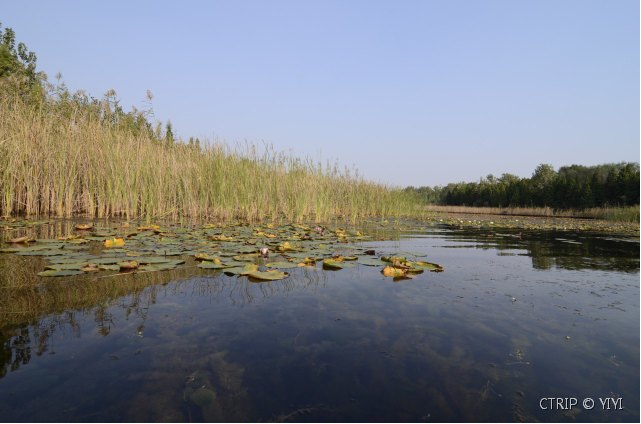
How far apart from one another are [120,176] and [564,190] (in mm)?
56077

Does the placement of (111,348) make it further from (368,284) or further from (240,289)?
(368,284)

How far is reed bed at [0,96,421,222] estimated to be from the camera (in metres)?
7.06

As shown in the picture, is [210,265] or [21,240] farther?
[21,240]

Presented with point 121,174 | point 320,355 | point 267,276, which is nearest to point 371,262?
point 267,276

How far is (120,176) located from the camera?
286 inches

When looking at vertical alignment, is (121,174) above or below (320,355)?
above

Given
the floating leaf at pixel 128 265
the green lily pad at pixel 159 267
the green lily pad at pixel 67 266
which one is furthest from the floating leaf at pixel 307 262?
the green lily pad at pixel 67 266

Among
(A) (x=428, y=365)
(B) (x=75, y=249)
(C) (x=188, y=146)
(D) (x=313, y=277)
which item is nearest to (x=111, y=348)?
(A) (x=428, y=365)

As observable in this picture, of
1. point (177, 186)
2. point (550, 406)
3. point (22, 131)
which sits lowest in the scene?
point (550, 406)

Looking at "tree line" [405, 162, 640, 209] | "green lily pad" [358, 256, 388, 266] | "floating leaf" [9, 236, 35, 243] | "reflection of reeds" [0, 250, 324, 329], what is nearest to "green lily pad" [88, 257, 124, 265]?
"reflection of reeds" [0, 250, 324, 329]

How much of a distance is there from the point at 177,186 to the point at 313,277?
6507 millimetres

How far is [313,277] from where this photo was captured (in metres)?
3.13

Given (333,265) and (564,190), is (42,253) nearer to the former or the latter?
(333,265)

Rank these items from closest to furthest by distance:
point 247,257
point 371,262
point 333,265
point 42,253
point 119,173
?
point 42,253 → point 333,265 → point 371,262 → point 247,257 → point 119,173
